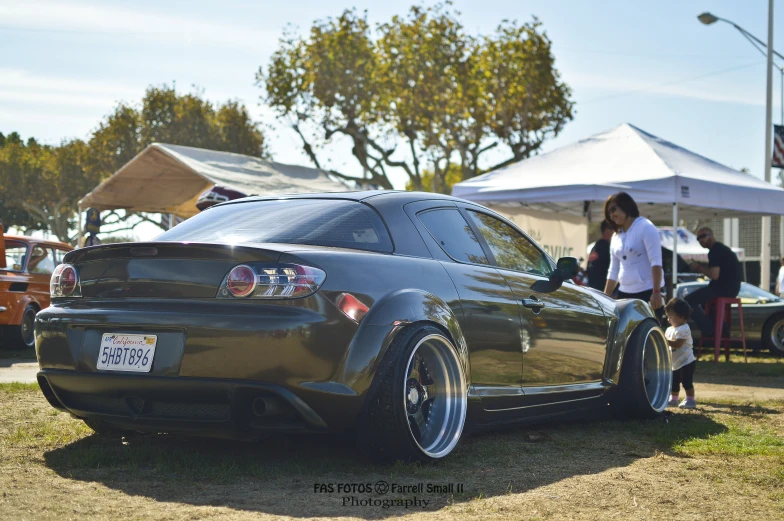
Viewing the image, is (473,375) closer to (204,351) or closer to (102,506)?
(204,351)

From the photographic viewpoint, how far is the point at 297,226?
15.3ft

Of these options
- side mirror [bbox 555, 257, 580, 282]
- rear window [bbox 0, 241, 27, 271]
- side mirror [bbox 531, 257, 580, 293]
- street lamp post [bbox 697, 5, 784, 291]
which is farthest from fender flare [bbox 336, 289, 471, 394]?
street lamp post [bbox 697, 5, 784, 291]

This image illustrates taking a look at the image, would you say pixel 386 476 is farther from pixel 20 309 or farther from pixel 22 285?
pixel 22 285

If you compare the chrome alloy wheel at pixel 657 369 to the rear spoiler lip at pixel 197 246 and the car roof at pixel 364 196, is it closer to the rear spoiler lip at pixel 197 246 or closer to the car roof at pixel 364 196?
the car roof at pixel 364 196

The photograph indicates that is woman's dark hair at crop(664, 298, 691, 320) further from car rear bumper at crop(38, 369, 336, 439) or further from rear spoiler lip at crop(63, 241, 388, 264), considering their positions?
car rear bumper at crop(38, 369, 336, 439)

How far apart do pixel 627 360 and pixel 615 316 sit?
317mm

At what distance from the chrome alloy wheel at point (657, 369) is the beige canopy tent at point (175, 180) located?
41.5 feet

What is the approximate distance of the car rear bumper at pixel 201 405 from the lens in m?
4.02

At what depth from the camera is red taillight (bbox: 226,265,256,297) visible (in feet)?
13.4

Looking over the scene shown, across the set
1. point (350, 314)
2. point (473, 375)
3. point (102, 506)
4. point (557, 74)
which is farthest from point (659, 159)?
point (557, 74)

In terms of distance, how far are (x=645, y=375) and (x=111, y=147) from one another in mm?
48911

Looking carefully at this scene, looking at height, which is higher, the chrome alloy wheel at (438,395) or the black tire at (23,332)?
the chrome alloy wheel at (438,395)

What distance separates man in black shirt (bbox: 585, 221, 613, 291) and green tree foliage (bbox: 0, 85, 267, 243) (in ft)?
135

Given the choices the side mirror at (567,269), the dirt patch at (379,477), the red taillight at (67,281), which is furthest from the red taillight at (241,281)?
the side mirror at (567,269)
